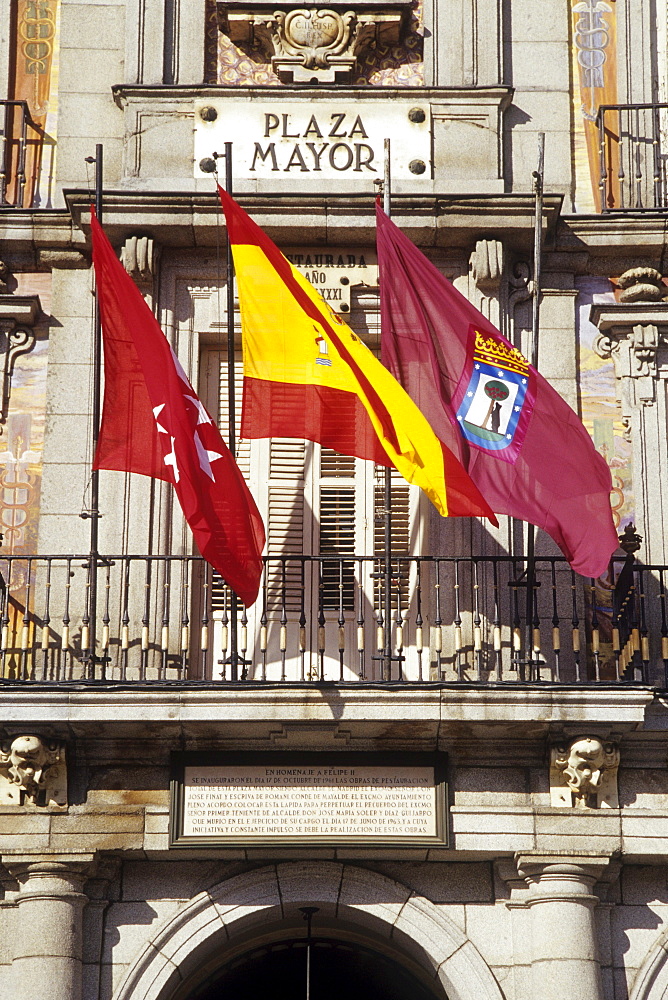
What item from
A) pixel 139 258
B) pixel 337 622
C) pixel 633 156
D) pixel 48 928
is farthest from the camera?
pixel 633 156

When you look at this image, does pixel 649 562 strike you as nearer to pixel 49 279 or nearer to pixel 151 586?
pixel 151 586

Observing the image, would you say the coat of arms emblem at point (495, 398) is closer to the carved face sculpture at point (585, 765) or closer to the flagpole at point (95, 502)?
the carved face sculpture at point (585, 765)

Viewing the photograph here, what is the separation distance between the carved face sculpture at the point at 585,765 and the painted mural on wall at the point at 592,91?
4.28 m

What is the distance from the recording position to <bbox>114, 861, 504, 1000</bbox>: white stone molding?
11508mm

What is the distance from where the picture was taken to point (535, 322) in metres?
12.3

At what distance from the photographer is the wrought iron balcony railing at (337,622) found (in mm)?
12023

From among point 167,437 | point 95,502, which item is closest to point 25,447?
point 95,502

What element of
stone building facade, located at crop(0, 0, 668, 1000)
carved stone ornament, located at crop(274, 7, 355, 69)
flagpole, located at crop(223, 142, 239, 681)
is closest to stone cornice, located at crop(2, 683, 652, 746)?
stone building facade, located at crop(0, 0, 668, 1000)

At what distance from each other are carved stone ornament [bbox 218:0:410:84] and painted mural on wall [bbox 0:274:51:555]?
2.57 meters

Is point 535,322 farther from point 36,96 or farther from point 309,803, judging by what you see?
point 36,96

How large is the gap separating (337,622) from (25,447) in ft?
8.25

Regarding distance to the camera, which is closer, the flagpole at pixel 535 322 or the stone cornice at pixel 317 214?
the flagpole at pixel 535 322

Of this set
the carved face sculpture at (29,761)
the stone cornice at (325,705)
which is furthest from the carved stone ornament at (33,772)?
the stone cornice at (325,705)

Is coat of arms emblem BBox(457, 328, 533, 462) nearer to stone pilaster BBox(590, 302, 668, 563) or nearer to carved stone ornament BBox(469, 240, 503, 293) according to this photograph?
carved stone ornament BBox(469, 240, 503, 293)
